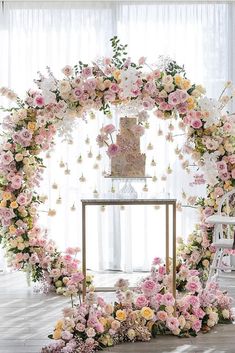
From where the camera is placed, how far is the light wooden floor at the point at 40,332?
426 centimetres

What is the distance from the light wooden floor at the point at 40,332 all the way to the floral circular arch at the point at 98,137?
0.65 ft

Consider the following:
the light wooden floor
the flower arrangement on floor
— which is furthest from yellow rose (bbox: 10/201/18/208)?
the flower arrangement on floor

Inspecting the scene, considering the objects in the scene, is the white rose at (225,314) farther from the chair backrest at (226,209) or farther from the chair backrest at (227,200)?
the chair backrest at (227,200)

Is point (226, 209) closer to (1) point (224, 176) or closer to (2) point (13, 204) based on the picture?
(1) point (224, 176)

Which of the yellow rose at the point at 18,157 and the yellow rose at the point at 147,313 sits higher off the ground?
the yellow rose at the point at 18,157

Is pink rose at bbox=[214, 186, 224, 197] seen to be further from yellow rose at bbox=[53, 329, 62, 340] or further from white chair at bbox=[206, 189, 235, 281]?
yellow rose at bbox=[53, 329, 62, 340]

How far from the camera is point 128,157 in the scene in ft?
16.5

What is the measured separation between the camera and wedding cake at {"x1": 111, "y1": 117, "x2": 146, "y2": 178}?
5.00 m

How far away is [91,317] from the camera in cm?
435

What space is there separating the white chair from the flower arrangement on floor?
0.54 metres

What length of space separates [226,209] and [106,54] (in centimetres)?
219

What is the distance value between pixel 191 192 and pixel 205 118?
6.02ft

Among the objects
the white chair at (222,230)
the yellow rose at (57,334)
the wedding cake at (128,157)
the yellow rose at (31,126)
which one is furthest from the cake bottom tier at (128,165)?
the yellow rose at (57,334)

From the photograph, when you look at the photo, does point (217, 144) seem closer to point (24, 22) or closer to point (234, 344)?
point (234, 344)
